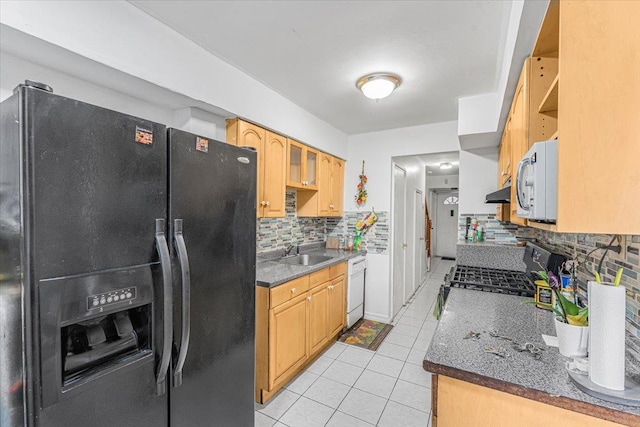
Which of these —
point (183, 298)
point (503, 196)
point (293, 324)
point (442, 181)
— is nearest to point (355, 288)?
point (293, 324)

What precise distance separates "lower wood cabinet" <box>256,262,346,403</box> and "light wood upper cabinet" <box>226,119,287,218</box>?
678mm

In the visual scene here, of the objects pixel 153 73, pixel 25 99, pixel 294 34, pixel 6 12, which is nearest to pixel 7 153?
pixel 25 99

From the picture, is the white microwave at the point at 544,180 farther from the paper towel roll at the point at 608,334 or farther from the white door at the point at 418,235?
the white door at the point at 418,235

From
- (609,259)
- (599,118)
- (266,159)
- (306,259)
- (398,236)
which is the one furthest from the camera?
(398,236)

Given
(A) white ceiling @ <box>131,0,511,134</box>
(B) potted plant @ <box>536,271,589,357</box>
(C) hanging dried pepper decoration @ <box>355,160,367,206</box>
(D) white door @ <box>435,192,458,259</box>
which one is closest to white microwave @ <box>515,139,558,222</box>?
(B) potted plant @ <box>536,271,589,357</box>

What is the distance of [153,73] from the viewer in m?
1.59

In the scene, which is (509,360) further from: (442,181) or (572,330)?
(442,181)

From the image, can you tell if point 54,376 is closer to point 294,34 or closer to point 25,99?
point 25,99

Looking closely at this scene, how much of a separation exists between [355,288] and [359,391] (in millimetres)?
1310

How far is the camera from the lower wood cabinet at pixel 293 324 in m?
2.11

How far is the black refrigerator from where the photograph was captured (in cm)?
83

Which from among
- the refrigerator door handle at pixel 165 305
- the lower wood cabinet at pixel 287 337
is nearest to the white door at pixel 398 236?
the lower wood cabinet at pixel 287 337

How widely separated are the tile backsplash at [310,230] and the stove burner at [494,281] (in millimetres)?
1169

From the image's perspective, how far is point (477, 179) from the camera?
10.4ft
